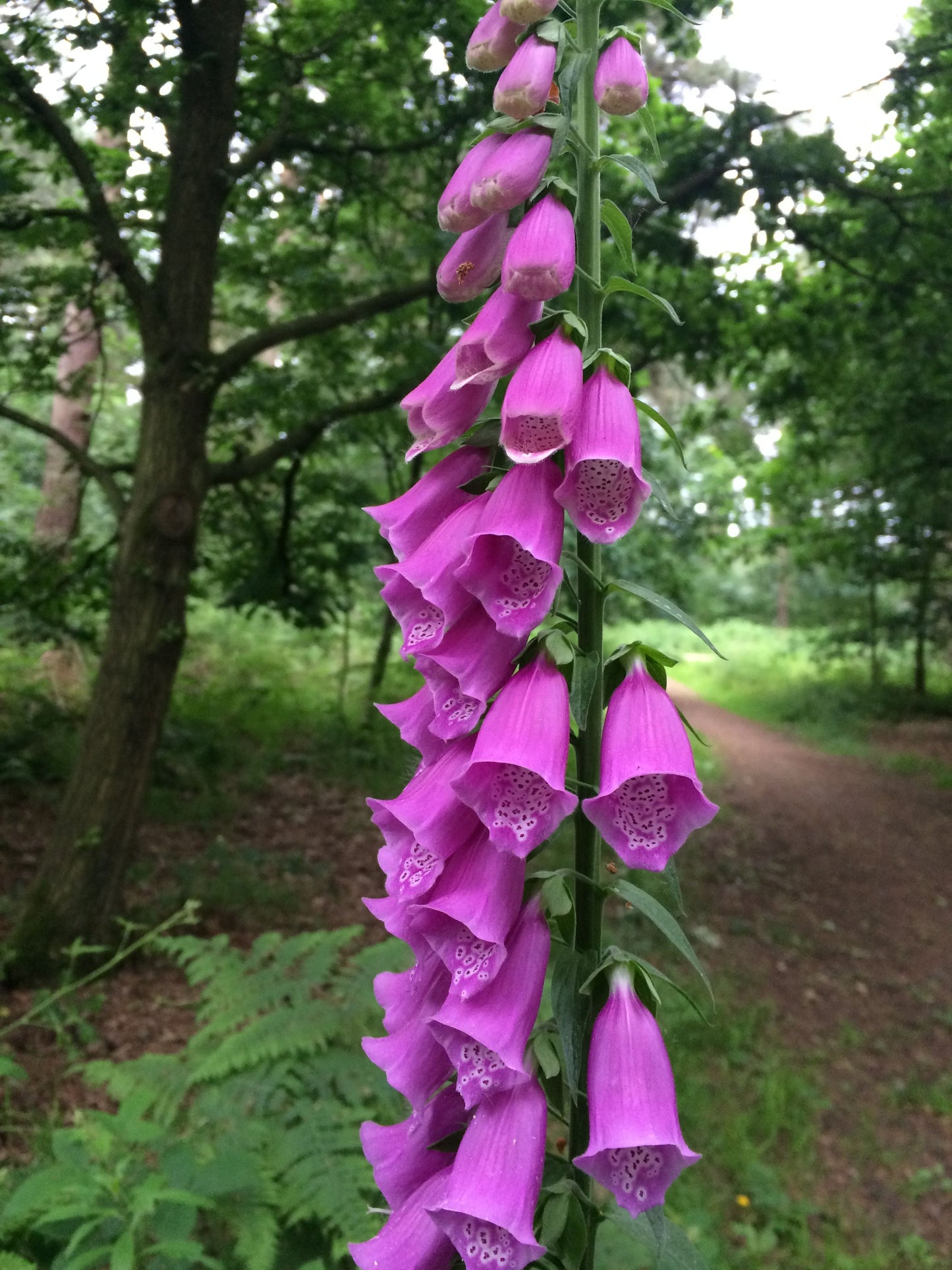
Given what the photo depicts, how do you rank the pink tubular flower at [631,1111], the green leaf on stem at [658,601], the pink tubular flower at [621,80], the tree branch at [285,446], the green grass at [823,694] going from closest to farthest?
the pink tubular flower at [631,1111], the green leaf on stem at [658,601], the pink tubular flower at [621,80], the tree branch at [285,446], the green grass at [823,694]

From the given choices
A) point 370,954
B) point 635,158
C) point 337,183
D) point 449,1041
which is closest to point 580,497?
point 635,158

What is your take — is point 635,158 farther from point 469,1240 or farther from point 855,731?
point 855,731

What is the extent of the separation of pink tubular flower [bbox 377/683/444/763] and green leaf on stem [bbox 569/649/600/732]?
0.70 feet

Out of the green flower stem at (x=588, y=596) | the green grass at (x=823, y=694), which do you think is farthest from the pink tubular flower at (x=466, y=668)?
the green grass at (x=823, y=694)

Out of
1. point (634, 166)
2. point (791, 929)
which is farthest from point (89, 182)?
point (791, 929)

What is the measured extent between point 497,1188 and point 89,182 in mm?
4973

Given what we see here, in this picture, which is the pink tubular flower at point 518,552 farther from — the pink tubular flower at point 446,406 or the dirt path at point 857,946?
the dirt path at point 857,946

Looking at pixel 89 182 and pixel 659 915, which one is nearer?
pixel 659 915

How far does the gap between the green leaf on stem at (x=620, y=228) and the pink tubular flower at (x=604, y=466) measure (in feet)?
0.66

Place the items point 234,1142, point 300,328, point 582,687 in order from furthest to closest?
point 300,328 < point 234,1142 < point 582,687

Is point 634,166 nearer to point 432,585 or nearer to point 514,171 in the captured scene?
point 514,171

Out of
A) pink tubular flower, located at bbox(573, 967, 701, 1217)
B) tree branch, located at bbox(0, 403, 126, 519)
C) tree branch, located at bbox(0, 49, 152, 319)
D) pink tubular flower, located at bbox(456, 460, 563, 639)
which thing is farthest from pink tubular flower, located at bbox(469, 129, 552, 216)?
tree branch, located at bbox(0, 403, 126, 519)

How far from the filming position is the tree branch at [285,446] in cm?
555

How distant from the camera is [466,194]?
1309mm
